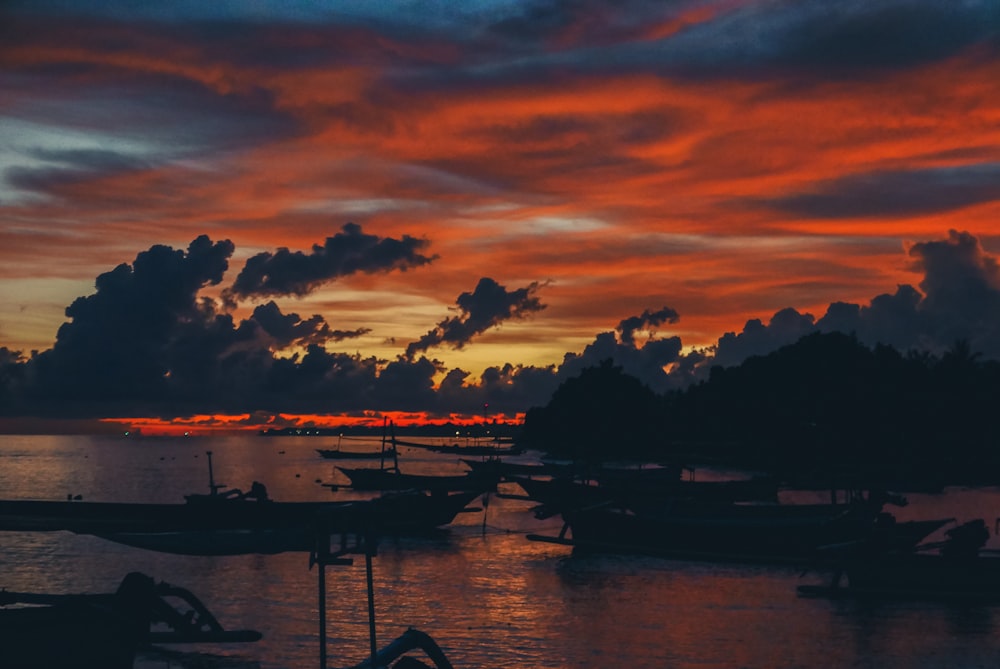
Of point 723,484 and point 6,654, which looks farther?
point 723,484

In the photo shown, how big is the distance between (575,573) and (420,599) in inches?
381

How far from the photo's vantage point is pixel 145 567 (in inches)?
2197

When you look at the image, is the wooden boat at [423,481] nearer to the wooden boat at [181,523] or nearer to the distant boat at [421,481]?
the distant boat at [421,481]

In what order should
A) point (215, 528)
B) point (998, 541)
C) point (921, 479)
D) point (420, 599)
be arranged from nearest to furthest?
point (215, 528) → point (420, 599) → point (998, 541) → point (921, 479)

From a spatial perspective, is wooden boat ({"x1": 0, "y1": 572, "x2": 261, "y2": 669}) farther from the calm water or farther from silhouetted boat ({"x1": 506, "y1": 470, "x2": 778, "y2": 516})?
silhouetted boat ({"x1": 506, "y1": 470, "x2": 778, "y2": 516})

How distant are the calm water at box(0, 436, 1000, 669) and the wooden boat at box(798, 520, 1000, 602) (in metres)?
0.70

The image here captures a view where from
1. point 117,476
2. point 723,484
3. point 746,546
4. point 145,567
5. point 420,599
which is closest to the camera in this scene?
point 420,599

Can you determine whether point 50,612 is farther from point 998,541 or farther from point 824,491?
point 824,491

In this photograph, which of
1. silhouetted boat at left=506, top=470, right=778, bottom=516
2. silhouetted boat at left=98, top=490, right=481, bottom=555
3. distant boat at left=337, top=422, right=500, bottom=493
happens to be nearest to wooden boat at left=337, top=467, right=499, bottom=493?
distant boat at left=337, top=422, right=500, bottom=493

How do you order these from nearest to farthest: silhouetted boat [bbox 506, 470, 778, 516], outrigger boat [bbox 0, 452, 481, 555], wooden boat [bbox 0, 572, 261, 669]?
1. wooden boat [bbox 0, 572, 261, 669]
2. outrigger boat [bbox 0, 452, 481, 555]
3. silhouetted boat [bbox 506, 470, 778, 516]

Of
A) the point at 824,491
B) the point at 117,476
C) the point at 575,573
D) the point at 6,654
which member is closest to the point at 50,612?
the point at 6,654

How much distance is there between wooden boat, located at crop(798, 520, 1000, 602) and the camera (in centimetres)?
3656

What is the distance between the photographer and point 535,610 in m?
41.0

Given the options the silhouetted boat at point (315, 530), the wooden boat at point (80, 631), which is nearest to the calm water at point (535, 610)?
the silhouetted boat at point (315, 530)
